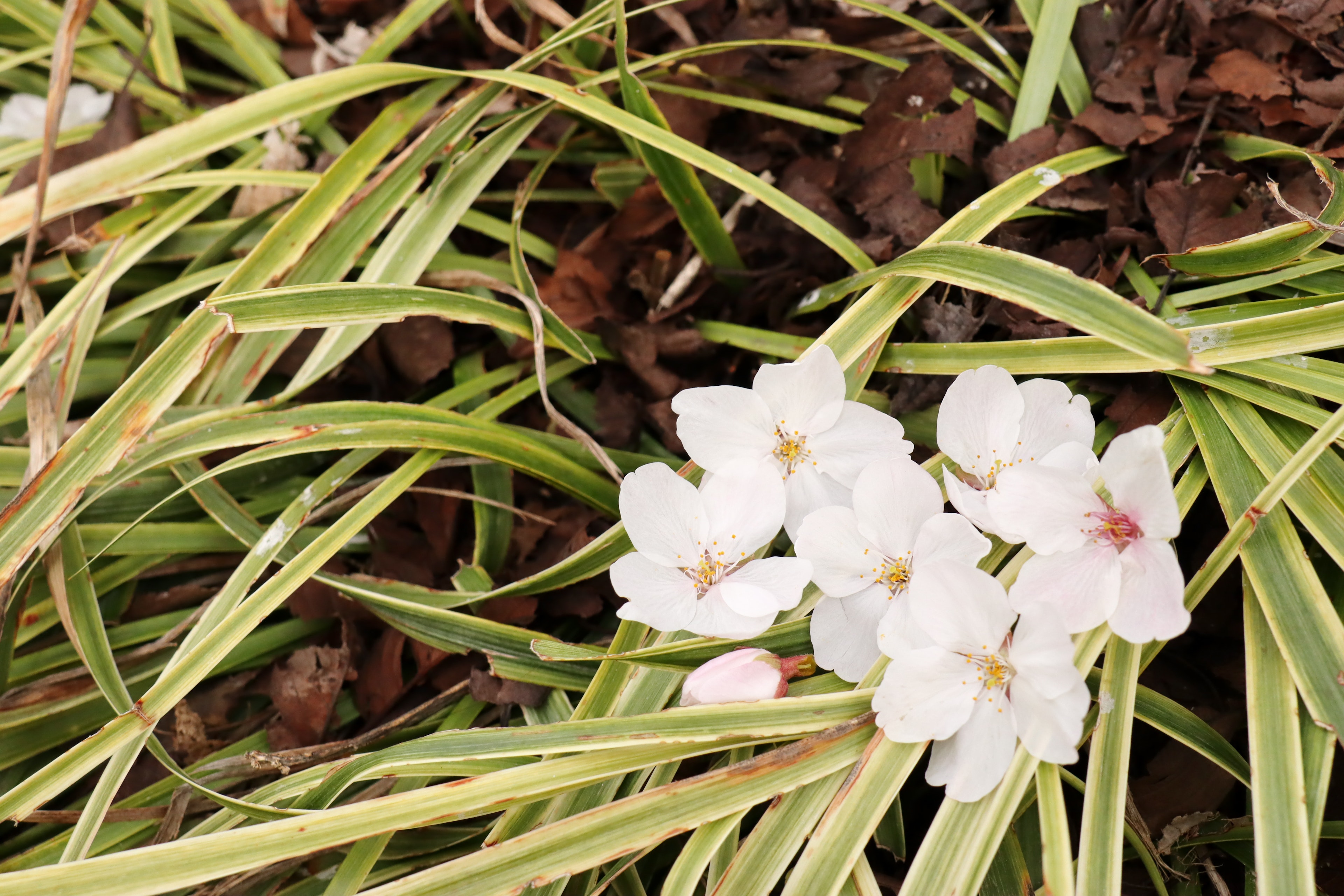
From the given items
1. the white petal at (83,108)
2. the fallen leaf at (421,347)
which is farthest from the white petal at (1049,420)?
the white petal at (83,108)

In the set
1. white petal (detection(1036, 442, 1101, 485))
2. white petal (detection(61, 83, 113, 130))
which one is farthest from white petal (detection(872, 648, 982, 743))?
white petal (detection(61, 83, 113, 130))

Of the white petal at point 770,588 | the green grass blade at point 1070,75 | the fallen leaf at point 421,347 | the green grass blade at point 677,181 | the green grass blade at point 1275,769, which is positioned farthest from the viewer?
the fallen leaf at point 421,347

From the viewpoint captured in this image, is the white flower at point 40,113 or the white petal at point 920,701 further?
the white flower at point 40,113

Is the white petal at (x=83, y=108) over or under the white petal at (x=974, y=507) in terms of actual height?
over

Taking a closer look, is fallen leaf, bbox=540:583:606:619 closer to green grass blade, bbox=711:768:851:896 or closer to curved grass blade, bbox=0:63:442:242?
green grass blade, bbox=711:768:851:896

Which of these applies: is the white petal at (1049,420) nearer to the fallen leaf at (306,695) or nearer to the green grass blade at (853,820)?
the green grass blade at (853,820)

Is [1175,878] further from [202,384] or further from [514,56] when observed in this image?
[514,56]
